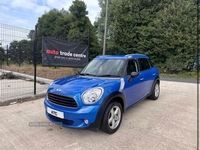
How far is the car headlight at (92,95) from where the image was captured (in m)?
2.59

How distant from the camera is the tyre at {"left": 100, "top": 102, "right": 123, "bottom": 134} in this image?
273 centimetres

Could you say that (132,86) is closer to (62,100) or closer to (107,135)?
(107,135)

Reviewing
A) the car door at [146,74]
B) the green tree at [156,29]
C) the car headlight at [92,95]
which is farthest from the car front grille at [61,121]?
the green tree at [156,29]

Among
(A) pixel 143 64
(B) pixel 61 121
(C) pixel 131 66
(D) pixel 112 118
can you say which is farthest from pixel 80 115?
(A) pixel 143 64

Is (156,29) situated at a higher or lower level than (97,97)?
higher

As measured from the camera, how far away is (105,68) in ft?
12.0

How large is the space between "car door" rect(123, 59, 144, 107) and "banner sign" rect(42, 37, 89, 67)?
3.44 meters

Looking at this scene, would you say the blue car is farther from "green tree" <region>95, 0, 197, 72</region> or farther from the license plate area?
"green tree" <region>95, 0, 197, 72</region>

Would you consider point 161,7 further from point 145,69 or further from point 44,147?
point 44,147

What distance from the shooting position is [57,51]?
614cm

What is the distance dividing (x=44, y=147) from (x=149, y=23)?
56.5 feet

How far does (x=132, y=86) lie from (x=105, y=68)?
77cm

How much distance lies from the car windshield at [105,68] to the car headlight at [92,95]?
800mm

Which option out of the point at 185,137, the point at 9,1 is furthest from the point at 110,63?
the point at 9,1
